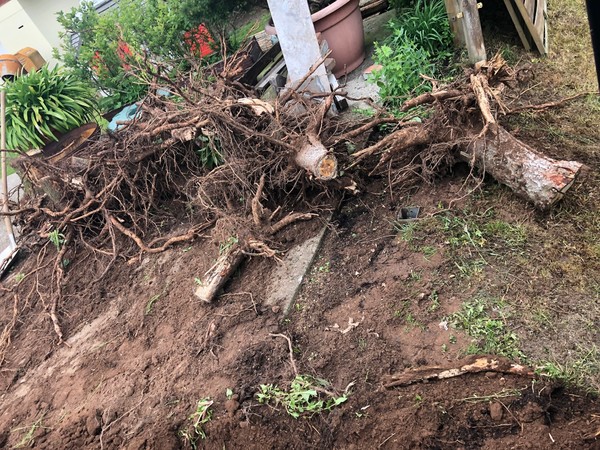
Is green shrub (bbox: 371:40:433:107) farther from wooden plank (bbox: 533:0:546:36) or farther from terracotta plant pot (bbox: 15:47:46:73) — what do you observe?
terracotta plant pot (bbox: 15:47:46:73)

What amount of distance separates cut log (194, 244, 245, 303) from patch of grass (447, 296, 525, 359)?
1479 millimetres

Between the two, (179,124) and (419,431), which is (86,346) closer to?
(179,124)

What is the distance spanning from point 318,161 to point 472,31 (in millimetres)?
1829

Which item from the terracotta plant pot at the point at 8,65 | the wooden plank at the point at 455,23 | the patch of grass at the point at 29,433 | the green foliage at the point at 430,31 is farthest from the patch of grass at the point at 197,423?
the terracotta plant pot at the point at 8,65

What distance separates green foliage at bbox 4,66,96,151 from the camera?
4.77 meters

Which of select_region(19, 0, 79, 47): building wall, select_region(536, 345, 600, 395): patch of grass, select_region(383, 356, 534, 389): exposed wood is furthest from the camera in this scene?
select_region(19, 0, 79, 47): building wall

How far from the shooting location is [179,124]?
11.8 feet

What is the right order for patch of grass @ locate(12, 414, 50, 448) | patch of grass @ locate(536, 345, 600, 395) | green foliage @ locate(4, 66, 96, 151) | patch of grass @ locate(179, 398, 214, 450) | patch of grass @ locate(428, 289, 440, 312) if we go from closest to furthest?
1. patch of grass @ locate(536, 345, 600, 395)
2. patch of grass @ locate(179, 398, 214, 450)
3. patch of grass @ locate(428, 289, 440, 312)
4. patch of grass @ locate(12, 414, 50, 448)
5. green foliage @ locate(4, 66, 96, 151)

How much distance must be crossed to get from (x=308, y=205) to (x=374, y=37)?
9.04 feet

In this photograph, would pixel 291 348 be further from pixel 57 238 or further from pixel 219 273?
pixel 57 238

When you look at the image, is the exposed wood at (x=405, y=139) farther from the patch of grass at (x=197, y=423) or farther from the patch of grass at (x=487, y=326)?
the patch of grass at (x=197, y=423)

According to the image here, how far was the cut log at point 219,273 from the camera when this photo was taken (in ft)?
10.1

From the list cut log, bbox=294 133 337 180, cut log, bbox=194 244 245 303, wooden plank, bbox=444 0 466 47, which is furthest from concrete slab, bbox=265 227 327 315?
wooden plank, bbox=444 0 466 47

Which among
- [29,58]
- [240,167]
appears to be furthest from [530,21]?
[29,58]
